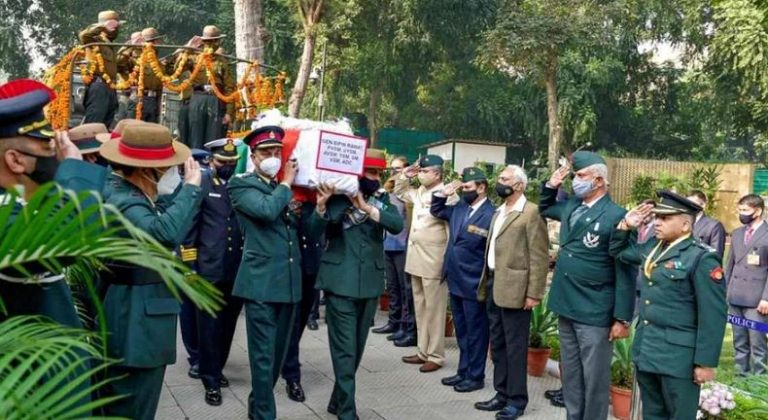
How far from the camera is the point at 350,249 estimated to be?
495 cm

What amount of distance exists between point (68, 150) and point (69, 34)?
33.6 metres

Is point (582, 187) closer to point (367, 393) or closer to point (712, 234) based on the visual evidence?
point (367, 393)

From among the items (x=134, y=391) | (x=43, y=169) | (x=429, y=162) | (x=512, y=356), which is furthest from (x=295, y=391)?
(x=43, y=169)

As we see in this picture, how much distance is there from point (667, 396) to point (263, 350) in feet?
7.88

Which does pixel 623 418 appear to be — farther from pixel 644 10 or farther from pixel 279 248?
pixel 644 10

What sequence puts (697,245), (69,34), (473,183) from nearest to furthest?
(697,245) < (473,183) < (69,34)

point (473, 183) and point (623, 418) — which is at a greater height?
point (473, 183)

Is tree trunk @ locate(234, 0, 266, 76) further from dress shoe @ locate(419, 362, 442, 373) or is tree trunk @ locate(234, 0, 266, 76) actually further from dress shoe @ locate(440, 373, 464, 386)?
dress shoe @ locate(440, 373, 464, 386)

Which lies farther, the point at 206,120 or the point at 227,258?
the point at 206,120

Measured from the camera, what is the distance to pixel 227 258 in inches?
220

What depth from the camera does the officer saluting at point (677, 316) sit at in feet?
12.9

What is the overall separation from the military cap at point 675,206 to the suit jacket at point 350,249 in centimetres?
168

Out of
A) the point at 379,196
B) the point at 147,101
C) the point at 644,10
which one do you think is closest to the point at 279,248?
the point at 379,196

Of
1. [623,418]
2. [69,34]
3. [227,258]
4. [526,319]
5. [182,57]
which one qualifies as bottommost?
[623,418]
